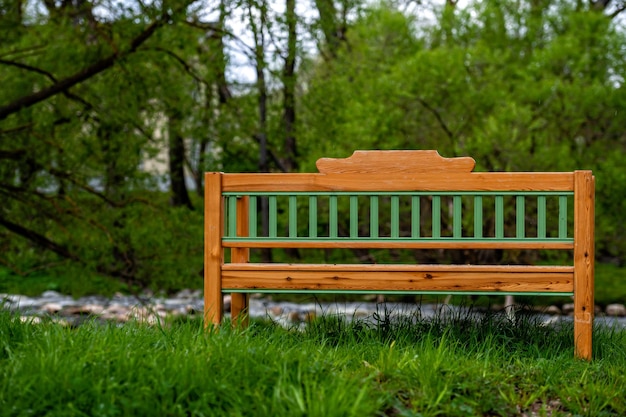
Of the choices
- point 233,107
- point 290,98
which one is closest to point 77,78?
point 233,107

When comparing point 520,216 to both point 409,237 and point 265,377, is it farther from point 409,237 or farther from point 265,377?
point 265,377

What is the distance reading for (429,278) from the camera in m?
4.66

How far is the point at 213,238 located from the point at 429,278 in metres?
1.34

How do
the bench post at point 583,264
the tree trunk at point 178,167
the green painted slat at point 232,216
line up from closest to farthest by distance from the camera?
the bench post at point 583,264 < the green painted slat at point 232,216 < the tree trunk at point 178,167

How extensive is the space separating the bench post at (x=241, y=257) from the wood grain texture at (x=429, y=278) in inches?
17.9

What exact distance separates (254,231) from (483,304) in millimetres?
7559

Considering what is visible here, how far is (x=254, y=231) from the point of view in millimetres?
5043

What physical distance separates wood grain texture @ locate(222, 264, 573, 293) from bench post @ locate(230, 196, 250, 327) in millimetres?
454

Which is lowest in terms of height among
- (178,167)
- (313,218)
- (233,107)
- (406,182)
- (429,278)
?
(429,278)

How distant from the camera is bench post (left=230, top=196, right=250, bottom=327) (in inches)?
197

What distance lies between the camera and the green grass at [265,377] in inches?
130

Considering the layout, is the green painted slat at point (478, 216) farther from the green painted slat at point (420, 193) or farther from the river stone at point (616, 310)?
the river stone at point (616, 310)

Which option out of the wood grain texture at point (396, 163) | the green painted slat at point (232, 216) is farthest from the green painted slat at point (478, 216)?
the green painted slat at point (232, 216)

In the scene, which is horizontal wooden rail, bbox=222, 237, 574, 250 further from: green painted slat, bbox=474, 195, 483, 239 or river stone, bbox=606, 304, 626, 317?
river stone, bbox=606, 304, 626, 317
